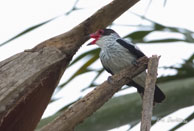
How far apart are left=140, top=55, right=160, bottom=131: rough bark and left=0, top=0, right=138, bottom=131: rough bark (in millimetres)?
281

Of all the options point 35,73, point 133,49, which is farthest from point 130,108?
point 133,49

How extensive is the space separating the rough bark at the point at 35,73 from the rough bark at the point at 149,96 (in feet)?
0.92

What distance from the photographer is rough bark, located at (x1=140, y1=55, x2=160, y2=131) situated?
1.27 metres

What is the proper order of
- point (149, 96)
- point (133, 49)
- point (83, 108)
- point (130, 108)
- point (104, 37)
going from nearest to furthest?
point (149, 96) < point (83, 108) < point (130, 108) < point (133, 49) < point (104, 37)

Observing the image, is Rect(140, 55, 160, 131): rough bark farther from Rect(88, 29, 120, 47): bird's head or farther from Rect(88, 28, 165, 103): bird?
Rect(88, 29, 120, 47): bird's head

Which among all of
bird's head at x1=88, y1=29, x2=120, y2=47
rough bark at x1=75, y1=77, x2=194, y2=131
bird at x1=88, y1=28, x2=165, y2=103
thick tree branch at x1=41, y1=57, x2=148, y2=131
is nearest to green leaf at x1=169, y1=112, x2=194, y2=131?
rough bark at x1=75, y1=77, x2=194, y2=131

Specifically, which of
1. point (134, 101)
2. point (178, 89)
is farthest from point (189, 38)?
point (134, 101)

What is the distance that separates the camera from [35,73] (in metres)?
1.61

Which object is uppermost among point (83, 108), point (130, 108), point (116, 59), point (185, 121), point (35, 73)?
point (35, 73)

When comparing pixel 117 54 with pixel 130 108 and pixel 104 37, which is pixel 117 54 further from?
pixel 130 108

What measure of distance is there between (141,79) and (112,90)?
1.28 m

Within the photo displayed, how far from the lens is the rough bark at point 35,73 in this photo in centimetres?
155

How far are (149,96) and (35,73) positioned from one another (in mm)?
424

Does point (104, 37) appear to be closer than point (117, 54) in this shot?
No
